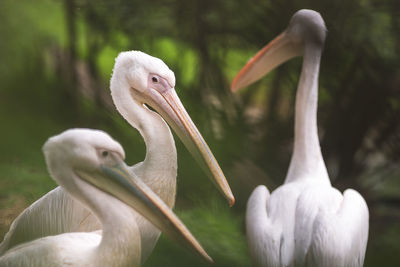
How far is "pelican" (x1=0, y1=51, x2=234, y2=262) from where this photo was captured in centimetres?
137

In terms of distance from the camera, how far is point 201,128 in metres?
2.47

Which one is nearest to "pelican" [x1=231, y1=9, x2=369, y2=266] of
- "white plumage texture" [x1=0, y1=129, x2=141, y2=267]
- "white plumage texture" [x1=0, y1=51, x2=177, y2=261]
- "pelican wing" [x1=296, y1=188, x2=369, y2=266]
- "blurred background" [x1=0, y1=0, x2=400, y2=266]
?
"pelican wing" [x1=296, y1=188, x2=369, y2=266]

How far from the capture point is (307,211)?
5.50ft

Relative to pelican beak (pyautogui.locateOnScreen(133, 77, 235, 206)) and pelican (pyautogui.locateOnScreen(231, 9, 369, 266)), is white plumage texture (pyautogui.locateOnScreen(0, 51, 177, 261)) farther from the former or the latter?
pelican (pyautogui.locateOnScreen(231, 9, 369, 266))

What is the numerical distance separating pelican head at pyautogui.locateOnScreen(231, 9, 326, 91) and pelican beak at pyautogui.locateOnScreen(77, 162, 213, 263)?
97 centimetres

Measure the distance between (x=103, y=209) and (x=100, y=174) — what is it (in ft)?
0.28

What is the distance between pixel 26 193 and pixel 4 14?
1195mm

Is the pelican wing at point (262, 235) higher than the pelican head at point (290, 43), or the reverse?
the pelican head at point (290, 43)

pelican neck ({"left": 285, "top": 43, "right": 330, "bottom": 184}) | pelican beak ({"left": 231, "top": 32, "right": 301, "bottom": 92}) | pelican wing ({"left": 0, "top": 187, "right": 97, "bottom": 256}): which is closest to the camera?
pelican wing ({"left": 0, "top": 187, "right": 97, "bottom": 256})

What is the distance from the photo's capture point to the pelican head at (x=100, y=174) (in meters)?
1.18

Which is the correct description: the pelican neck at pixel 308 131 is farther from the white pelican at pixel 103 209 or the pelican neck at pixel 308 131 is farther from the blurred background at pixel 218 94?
the white pelican at pixel 103 209

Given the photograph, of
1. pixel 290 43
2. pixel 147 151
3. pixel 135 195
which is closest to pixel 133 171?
pixel 147 151

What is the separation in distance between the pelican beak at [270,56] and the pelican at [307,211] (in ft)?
0.11

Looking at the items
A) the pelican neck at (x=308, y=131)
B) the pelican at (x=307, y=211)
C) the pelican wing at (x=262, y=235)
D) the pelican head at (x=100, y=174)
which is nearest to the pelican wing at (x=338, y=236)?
the pelican at (x=307, y=211)
